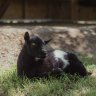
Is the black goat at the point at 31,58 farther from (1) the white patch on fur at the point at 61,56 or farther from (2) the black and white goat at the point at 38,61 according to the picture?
(1) the white patch on fur at the point at 61,56

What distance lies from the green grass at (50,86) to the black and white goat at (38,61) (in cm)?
15

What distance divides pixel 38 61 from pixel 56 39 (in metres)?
4.36

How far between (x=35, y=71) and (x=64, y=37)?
184 inches

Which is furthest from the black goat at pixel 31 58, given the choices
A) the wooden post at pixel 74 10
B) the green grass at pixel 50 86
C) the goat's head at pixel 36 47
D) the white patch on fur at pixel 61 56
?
the wooden post at pixel 74 10

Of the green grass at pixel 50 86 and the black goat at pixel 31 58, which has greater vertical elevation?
the black goat at pixel 31 58

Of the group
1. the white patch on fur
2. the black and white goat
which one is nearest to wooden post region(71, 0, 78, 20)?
the white patch on fur

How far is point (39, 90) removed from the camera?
8.13 meters

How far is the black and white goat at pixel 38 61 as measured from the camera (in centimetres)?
836

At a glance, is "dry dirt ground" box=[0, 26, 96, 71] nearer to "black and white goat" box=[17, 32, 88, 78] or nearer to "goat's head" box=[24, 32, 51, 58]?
"black and white goat" box=[17, 32, 88, 78]

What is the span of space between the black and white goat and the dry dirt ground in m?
2.68

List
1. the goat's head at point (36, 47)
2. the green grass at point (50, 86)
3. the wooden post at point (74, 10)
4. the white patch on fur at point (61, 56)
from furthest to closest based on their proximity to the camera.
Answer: the wooden post at point (74, 10), the white patch on fur at point (61, 56), the goat's head at point (36, 47), the green grass at point (50, 86)

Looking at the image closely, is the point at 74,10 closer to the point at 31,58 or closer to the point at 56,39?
the point at 56,39

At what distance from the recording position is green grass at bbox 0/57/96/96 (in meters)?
8.06

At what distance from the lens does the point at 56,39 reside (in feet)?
42.1
